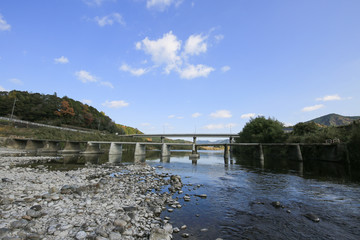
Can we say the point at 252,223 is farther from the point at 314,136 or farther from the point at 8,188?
the point at 314,136

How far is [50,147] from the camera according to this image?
52750 mm

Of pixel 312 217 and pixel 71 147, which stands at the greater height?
pixel 71 147

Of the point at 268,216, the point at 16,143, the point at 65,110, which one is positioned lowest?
the point at 268,216

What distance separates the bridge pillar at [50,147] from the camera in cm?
5059

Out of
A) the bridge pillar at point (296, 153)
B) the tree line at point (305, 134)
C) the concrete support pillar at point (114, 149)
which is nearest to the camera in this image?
the tree line at point (305, 134)

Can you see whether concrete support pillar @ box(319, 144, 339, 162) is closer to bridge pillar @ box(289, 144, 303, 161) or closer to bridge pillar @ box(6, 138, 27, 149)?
bridge pillar @ box(289, 144, 303, 161)

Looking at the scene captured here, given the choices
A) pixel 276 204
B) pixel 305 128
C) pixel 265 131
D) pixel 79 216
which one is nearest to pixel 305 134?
pixel 305 128

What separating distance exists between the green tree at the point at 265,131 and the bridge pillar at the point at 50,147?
218 ft

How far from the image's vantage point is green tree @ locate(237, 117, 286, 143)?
178ft

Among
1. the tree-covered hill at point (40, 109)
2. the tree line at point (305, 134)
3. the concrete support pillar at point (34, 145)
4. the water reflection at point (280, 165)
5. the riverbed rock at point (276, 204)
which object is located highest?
the tree-covered hill at point (40, 109)

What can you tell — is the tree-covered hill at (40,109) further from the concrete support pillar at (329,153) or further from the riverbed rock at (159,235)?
the concrete support pillar at (329,153)

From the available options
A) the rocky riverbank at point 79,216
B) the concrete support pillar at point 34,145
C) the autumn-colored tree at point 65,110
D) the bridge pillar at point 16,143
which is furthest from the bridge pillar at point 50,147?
the rocky riverbank at point 79,216

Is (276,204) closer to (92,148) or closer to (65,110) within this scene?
(92,148)

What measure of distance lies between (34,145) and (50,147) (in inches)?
155
